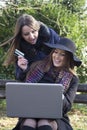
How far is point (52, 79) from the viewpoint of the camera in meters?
4.15

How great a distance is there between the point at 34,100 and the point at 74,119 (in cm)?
401

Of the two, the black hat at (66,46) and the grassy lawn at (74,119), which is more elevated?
the black hat at (66,46)

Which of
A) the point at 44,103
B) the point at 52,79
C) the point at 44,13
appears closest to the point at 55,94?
the point at 44,103

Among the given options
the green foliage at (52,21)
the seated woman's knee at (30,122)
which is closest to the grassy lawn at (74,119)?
the green foliage at (52,21)

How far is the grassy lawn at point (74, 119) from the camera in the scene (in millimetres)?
6859

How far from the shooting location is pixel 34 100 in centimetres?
370

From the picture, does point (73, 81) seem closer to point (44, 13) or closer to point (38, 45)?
point (38, 45)

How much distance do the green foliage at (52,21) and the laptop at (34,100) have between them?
495cm

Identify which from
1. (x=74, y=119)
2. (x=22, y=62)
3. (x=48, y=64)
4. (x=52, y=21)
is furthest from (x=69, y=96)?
(x=52, y=21)

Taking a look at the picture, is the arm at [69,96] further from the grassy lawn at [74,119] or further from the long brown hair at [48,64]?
the grassy lawn at [74,119]

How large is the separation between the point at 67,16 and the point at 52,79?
16.6ft

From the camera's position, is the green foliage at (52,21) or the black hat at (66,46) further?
the green foliage at (52,21)

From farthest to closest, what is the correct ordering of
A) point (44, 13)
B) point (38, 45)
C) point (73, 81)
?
point (44, 13) → point (38, 45) → point (73, 81)

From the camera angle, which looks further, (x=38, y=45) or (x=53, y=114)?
(x=38, y=45)
